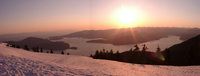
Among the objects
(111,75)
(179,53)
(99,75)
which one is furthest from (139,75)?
(179,53)

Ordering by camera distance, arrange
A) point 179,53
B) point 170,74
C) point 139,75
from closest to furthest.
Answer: point 139,75
point 170,74
point 179,53

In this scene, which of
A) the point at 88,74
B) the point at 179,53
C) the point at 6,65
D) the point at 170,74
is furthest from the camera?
the point at 179,53

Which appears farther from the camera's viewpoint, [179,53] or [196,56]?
[179,53]

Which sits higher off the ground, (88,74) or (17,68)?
(17,68)

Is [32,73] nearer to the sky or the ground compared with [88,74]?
nearer to the sky

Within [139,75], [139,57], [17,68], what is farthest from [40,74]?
[139,57]

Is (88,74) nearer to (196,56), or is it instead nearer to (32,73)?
(32,73)

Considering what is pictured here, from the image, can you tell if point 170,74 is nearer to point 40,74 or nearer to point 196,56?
point 40,74

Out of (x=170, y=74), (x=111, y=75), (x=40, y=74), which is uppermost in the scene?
(x=40, y=74)

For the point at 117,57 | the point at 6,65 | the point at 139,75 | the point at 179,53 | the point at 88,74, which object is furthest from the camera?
the point at 179,53
